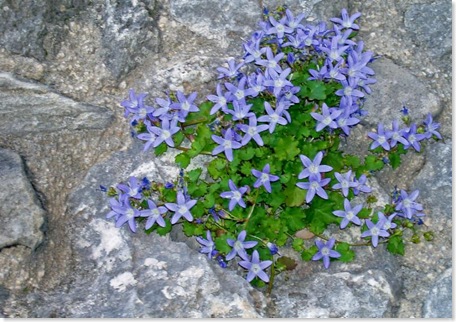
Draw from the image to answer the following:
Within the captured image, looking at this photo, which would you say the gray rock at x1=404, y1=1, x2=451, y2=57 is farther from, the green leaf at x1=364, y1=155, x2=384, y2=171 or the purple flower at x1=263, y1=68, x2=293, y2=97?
the purple flower at x1=263, y1=68, x2=293, y2=97

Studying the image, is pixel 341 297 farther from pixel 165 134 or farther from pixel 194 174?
pixel 165 134

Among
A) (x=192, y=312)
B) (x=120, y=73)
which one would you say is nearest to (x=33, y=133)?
(x=120, y=73)

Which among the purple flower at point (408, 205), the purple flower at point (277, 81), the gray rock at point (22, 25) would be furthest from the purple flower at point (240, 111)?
the gray rock at point (22, 25)

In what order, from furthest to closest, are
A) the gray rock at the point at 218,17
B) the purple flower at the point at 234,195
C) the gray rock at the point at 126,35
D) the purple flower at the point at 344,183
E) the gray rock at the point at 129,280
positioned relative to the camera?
the gray rock at the point at 218,17 → the gray rock at the point at 126,35 → the purple flower at the point at 344,183 → the purple flower at the point at 234,195 → the gray rock at the point at 129,280

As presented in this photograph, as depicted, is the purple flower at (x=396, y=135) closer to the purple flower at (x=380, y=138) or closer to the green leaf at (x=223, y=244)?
the purple flower at (x=380, y=138)

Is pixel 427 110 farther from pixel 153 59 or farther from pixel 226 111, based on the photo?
pixel 153 59

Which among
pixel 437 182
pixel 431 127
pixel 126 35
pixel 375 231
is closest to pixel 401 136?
pixel 431 127
